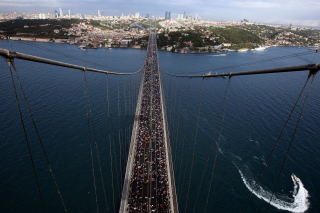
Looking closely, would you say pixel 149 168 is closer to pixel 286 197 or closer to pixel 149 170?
pixel 149 170

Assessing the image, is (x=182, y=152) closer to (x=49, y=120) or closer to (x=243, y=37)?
(x=49, y=120)

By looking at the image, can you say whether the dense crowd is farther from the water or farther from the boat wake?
the boat wake

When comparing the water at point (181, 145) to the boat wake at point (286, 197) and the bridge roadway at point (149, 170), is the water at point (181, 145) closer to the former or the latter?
the boat wake at point (286, 197)

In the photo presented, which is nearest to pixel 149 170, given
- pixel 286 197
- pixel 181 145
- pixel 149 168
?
pixel 149 168

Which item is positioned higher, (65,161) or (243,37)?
(243,37)

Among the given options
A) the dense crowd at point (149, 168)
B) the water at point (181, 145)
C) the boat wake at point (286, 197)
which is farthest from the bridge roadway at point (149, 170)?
the boat wake at point (286, 197)

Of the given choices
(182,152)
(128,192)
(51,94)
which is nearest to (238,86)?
(182,152)
